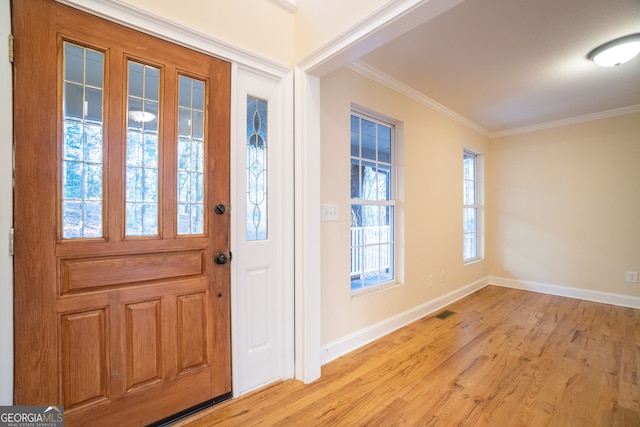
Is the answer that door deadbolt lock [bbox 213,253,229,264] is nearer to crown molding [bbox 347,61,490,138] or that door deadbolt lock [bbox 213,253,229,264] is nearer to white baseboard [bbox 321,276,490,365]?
white baseboard [bbox 321,276,490,365]

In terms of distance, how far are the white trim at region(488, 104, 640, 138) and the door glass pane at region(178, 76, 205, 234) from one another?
15.7ft

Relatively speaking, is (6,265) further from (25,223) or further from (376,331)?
(376,331)

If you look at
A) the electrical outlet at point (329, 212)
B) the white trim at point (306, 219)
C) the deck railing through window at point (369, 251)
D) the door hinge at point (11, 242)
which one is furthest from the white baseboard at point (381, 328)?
the door hinge at point (11, 242)

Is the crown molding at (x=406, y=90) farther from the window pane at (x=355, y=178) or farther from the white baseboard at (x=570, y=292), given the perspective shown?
the white baseboard at (x=570, y=292)

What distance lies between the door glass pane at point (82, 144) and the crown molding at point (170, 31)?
0.20 m

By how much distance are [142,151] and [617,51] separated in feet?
11.6

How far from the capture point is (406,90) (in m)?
2.91

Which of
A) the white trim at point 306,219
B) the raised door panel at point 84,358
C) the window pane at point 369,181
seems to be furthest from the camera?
the window pane at point 369,181

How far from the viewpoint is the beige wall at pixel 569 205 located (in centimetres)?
356

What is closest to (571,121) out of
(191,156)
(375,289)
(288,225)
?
(375,289)

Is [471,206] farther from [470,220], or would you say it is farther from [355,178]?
[355,178]

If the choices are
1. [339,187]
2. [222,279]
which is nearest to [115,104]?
[222,279]

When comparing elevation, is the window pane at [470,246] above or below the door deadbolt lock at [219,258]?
below

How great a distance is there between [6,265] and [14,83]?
0.76m
